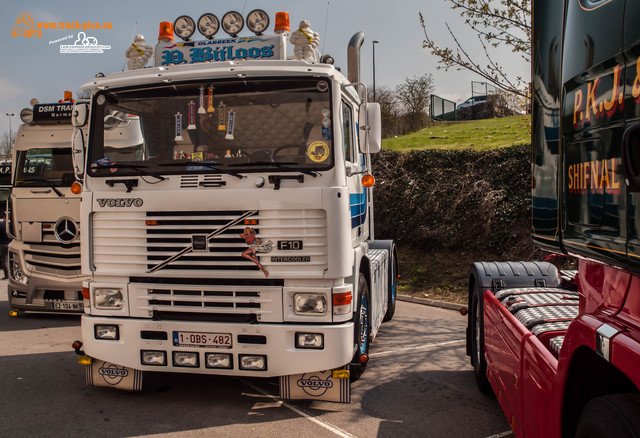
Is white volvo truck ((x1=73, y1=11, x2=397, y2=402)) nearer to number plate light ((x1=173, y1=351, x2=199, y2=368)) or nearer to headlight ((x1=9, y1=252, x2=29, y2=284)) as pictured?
number plate light ((x1=173, y1=351, x2=199, y2=368))

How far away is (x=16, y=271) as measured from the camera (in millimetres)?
9141

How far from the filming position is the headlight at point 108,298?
5.17 m

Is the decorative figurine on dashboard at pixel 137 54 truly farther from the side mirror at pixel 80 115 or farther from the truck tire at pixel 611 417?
the truck tire at pixel 611 417

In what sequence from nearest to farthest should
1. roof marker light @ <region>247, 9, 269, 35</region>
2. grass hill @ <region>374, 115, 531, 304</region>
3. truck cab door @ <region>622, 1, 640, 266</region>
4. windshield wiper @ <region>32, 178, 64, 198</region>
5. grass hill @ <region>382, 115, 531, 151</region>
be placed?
truck cab door @ <region>622, 1, 640, 266</region>, roof marker light @ <region>247, 9, 269, 35</region>, windshield wiper @ <region>32, 178, 64, 198</region>, grass hill @ <region>374, 115, 531, 304</region>, grass hill @ <region>382, 115, 531, 151</region>

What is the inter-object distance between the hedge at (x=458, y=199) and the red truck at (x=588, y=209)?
9.00 m

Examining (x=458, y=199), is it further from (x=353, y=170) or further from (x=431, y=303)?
(x=353, y=170)

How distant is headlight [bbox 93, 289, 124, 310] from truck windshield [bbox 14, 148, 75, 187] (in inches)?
175

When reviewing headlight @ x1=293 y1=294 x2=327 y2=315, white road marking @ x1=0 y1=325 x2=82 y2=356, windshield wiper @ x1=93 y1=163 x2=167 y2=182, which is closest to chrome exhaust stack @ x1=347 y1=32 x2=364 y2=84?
windshield wiper @ x1=93 y1=163 x2=167 y2=182

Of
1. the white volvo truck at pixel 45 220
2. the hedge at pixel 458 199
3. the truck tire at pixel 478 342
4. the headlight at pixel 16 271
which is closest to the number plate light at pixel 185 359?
the truck tire at pixel 478 342

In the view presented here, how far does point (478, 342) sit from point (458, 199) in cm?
795

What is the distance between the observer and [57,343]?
7641mm

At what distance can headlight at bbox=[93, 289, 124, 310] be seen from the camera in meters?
5.17

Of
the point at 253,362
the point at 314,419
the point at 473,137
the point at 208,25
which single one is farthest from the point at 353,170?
the point at 473,137

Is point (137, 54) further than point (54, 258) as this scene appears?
No
